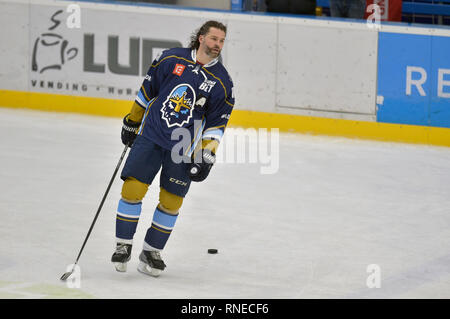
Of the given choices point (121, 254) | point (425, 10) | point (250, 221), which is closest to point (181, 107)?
point (121, 254)

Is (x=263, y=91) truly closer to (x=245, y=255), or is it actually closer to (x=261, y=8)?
(x=261, y=8)

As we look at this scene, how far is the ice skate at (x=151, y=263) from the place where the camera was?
5.43 meters

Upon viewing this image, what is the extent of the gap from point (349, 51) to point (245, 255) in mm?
4066

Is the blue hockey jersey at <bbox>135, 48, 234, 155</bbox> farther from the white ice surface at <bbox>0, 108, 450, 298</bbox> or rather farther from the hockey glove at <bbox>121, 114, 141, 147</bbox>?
the white ice surface at <bbox>0, 108, 450, 298</bbox>

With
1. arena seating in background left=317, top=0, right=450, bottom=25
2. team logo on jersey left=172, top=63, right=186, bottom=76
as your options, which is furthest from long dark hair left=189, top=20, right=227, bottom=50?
Answer: arena seating in background left=317, top=0, right=450, bottom=25

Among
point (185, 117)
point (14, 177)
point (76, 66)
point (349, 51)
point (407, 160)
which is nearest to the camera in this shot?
point (185, 117)

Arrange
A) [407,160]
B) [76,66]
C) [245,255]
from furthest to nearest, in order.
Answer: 1. [76,66]
2. [407,160]
3. [245,255]

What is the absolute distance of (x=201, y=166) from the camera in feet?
17.3

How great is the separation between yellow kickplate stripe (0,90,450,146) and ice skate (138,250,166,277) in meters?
4.47

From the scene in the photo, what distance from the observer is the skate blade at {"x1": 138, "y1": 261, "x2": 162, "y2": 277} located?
5449 millimetres

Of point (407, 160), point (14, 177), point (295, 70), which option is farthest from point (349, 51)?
point (14, 177)

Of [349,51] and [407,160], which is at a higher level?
[349,51]

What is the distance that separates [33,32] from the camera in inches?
415

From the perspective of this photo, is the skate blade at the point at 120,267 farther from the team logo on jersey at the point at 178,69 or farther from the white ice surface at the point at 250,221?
the team logo on jersey at the point at 178,69
